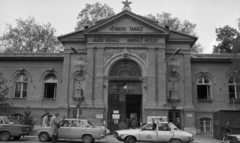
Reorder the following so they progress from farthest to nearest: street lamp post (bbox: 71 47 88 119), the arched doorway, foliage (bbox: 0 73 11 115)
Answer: foliage (bbox: 0 73 11 115) → street lamp post (bbox: 71 47 88 119) → the arched doorway

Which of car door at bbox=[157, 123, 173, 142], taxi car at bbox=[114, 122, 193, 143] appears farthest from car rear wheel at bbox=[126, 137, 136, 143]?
car door at bbox=[157, 123, 173, 142]

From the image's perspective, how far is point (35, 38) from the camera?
148 feet

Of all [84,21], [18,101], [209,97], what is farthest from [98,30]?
[84,21]

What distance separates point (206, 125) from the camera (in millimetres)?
26641

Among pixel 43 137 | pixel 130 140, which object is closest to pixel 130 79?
pixel 130 140

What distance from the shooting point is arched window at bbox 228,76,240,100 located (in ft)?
89.9

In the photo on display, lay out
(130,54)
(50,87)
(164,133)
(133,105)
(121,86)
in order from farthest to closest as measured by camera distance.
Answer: (133,105), (50,87), (121,86), (130,54), (164,133)

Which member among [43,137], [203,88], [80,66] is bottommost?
[43,137]

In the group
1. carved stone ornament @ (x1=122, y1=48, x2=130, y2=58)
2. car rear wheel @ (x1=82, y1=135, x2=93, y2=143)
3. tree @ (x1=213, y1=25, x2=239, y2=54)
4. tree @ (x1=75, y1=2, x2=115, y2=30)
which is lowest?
car rear wheel @ (x1=82, y1=135, x2=93, y2=143)

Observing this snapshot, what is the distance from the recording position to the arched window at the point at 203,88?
2742 cm

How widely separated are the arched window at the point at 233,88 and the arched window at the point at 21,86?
22378 mm

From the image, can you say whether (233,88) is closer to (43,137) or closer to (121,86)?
(121,86)

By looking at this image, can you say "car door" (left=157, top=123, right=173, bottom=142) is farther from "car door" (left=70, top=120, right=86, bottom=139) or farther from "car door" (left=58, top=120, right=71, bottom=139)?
"car door" (left=58, top=120, right=71, bottom=139)

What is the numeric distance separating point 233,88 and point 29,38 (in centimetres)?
3363
